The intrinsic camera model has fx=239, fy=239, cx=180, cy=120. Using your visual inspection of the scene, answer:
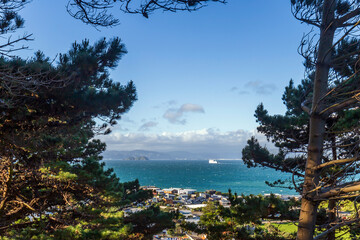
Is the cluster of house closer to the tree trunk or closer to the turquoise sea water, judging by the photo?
the turquoise sea water

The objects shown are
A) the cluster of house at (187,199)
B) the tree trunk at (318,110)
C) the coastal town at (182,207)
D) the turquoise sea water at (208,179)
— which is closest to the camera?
the tree trunk at (318,110)

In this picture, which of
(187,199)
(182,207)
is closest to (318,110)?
(182,207)

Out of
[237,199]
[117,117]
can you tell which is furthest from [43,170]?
[237,199]

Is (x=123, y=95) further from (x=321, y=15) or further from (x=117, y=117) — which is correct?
(x=321, y=15)

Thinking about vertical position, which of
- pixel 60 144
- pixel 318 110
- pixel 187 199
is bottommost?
pixel 187 199

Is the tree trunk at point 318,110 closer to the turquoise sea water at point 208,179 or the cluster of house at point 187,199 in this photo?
the cluster of house at point 187,199

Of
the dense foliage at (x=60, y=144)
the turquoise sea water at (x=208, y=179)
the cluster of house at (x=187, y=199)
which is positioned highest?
the dense foliage at (x=60, y=144)

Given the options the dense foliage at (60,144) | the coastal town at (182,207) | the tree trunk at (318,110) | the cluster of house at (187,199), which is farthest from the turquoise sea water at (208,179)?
the tree trunk at (318,110)

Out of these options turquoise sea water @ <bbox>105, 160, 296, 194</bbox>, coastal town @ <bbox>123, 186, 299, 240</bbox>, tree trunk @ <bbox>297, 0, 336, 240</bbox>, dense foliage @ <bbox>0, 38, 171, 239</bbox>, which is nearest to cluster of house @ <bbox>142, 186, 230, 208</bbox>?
coastal town @ <bbox>123, 186, 299, 240</bbox>

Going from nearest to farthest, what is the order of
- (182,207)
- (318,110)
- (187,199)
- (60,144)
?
(318,110)
(60,144)
(182,207)
(187,199)

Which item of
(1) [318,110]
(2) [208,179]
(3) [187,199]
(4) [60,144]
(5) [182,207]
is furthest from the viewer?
(2) [208,179]

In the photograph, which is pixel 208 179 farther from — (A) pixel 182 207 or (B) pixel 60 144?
(B) pixel 60 144
